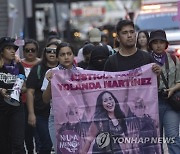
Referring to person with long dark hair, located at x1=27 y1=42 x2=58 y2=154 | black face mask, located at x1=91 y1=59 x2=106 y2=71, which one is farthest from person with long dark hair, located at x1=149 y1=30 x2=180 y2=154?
person with long dark hair, located at x1=27 y1=42 x2=58 y2=154

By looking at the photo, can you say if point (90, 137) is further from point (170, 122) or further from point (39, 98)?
point (39, 98)

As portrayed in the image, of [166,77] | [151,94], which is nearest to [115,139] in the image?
[151,94]

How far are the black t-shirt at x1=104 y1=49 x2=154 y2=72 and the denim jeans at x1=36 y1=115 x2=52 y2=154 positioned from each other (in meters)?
1.86

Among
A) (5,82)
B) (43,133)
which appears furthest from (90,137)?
(43,133)

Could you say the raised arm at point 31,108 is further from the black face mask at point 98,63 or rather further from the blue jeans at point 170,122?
the blue jeans at point 170,122

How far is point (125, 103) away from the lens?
6.25 meters

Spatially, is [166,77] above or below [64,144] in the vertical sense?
above

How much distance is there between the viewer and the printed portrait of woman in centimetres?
623

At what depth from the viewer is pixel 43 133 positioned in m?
8.01

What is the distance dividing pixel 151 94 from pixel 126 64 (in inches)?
15.6

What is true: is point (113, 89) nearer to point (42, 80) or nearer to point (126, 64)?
point (126, 64)

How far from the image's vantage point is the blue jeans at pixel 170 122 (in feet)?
22.4

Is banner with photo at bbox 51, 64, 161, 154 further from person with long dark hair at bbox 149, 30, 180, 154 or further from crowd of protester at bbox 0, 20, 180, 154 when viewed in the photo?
person with long dark hair at bbox 149, 30, 180, 154

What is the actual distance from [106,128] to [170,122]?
94cm
